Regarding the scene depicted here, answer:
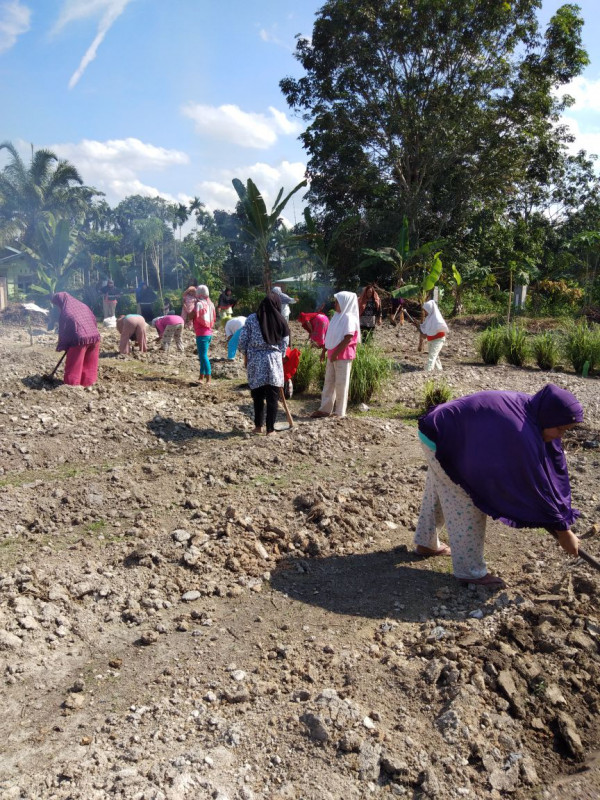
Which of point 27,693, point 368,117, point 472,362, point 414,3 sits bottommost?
point 27,693

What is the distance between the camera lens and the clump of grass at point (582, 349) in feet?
34.5

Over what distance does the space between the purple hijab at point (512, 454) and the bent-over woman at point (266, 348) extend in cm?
324

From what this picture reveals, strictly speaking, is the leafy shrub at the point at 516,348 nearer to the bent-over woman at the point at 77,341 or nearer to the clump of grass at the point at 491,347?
the clump of grass at the point at 491,347

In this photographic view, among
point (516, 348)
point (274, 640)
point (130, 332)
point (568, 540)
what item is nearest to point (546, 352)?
point (516, 348)

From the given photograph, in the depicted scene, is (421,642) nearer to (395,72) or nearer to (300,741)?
(300,741)

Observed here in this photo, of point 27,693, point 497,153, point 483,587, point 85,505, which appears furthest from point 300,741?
point 497,153

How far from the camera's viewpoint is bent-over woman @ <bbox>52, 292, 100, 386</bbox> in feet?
26.4

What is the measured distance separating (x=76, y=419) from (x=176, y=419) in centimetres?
103

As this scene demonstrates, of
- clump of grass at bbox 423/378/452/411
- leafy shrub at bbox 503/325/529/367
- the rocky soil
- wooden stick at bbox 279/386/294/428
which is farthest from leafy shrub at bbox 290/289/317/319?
the rocky soil

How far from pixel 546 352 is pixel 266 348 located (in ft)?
19.9

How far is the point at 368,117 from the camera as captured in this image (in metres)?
17.2

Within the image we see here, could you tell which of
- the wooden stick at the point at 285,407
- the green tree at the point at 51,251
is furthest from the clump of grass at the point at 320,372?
the green tree at the point at 51,251

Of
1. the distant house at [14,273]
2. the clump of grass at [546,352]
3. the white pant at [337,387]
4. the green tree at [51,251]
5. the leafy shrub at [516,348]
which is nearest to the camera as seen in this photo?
the white pant at [337,387]

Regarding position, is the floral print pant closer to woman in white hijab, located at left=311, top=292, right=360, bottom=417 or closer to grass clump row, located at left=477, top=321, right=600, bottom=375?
woman in white hijab, located at left=311, top=292, right=360, bottom=417
